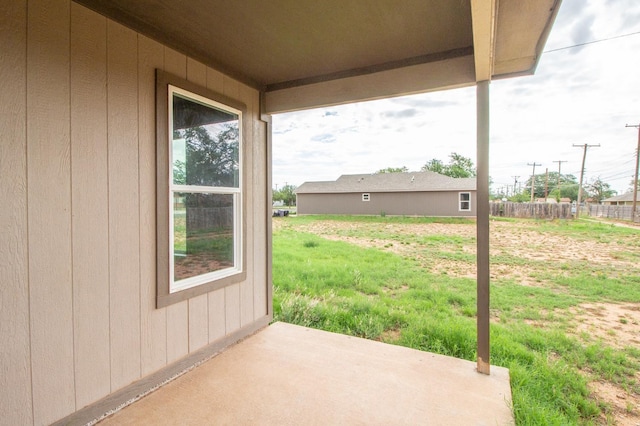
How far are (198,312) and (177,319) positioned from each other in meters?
0.19

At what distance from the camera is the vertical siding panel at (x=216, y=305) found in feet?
8.32

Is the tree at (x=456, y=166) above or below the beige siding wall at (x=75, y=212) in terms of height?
above

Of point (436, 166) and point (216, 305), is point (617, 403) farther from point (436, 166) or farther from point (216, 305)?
point (436, 166)

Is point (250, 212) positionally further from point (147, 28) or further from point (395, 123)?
point (395, 123)

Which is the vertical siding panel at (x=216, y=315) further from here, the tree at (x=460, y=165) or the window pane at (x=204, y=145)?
the tree at (x=460, y=165)

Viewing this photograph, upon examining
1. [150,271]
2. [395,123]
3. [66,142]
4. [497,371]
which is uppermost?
[395,123]

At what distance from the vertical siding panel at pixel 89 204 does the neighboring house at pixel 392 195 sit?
15.5m

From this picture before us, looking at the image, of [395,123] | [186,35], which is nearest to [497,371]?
[186,35]

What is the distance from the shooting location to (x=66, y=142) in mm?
1621

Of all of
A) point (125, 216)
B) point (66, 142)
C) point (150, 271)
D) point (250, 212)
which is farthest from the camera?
point (250, 212)

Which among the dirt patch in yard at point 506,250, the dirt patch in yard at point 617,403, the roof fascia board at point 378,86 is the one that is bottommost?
the dirt patch in yard at point 617,403

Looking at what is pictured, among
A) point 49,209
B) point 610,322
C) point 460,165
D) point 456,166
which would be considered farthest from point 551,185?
point 49,209

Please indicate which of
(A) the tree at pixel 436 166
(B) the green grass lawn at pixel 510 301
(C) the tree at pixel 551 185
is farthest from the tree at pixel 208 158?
(C) the tree at pixel 551 185

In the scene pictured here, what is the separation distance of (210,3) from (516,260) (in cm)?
693
